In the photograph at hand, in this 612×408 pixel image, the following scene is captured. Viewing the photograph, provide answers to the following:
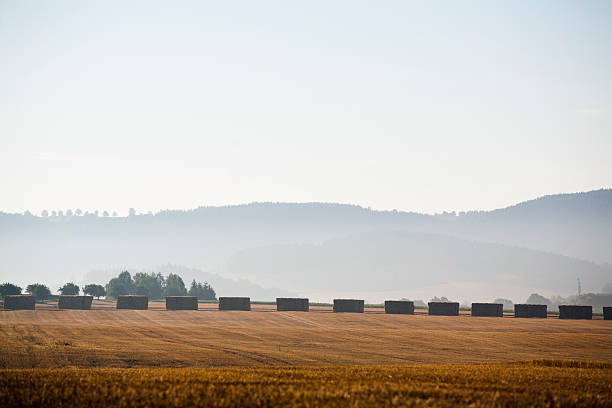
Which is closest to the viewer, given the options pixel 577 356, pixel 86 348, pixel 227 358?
pixel 227 358

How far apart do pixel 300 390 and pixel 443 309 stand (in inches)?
3628

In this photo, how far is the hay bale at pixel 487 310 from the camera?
4190 inches

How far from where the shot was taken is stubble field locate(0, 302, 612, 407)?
19.2 metres

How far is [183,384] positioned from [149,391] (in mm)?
1600

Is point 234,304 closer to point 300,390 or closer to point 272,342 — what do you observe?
point 272,342

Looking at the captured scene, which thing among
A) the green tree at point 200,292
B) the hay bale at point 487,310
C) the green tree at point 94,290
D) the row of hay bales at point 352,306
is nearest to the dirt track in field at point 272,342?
the row of hay bales at point 352,306

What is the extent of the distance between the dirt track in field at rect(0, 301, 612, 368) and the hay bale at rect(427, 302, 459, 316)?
1323 centimetres

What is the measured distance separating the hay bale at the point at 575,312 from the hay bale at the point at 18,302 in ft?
275

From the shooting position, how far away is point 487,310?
10694cm

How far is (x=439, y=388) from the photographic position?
21.8 metres

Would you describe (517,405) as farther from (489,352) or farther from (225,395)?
(489,352)

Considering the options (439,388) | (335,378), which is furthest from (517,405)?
(335,378)

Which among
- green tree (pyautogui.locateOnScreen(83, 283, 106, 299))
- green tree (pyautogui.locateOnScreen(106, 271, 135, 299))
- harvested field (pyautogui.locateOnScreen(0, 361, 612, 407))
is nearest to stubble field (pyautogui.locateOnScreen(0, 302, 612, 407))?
harvested field (pyautogui.locateOnScreen(0, 361, 612, 407))

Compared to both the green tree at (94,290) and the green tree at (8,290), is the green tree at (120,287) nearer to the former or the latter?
the green tree at (94,290)
